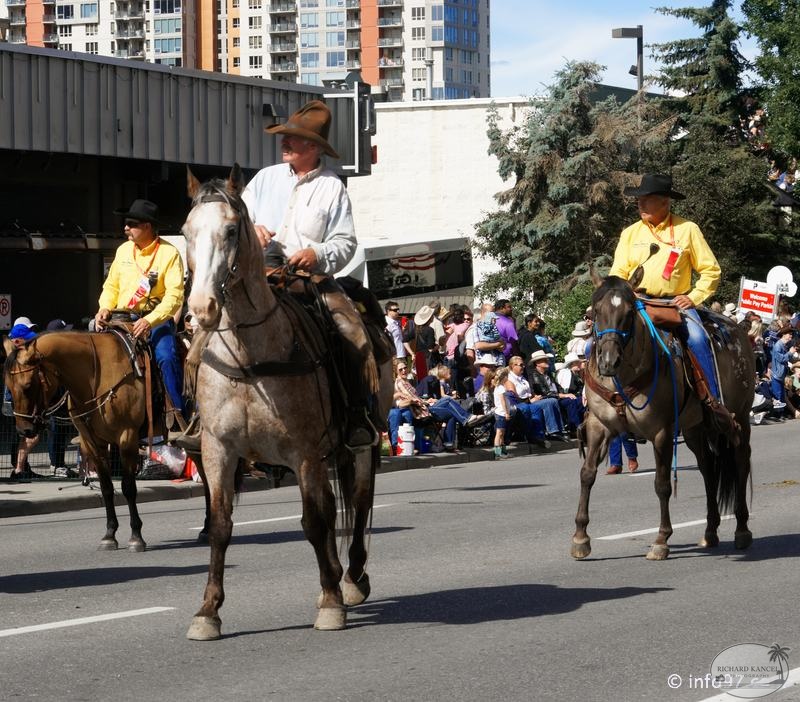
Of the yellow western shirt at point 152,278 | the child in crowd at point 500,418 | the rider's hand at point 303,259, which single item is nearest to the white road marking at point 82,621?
→ the rider's hand at point 303,259

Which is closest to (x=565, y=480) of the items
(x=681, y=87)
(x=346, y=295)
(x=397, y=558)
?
(x=397, y=558)

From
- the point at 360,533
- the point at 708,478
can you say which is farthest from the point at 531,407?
the point at 360,533

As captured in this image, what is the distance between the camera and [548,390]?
2597cm

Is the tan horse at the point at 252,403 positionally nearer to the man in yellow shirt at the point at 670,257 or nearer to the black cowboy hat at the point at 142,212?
the man in yellow shirt at the point at 670,257

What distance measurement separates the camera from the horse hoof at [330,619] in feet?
27.4

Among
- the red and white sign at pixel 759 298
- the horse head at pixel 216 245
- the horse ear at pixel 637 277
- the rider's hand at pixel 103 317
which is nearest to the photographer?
the horse head at pixel 216 245

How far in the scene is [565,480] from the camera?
18.7 meters

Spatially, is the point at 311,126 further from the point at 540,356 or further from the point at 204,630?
the point at 540,356

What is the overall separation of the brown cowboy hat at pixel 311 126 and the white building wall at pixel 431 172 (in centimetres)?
5449

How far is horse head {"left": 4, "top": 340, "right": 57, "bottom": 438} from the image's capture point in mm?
13320

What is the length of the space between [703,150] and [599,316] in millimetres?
46976

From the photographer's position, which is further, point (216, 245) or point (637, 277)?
point (637, 277)

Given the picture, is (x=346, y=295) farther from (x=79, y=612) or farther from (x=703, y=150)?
(x=703, y=150)

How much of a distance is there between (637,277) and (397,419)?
12054 mm
